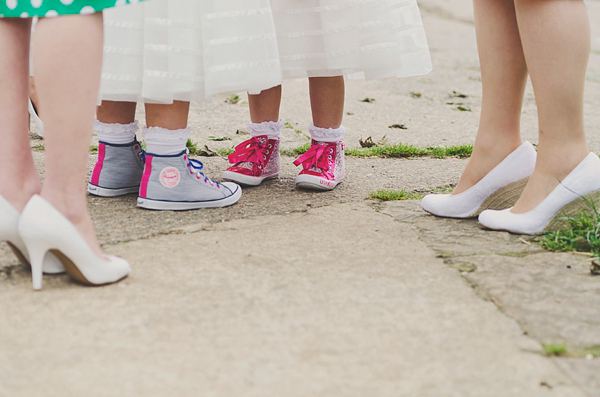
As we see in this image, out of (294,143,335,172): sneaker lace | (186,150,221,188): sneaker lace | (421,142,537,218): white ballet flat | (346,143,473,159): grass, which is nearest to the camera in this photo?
(421,142,537,218): white ballet flat

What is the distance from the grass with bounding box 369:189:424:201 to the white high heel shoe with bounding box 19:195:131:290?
0.92 metres

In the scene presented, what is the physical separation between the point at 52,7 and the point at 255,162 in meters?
1.01

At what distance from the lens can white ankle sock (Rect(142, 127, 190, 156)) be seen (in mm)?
1738

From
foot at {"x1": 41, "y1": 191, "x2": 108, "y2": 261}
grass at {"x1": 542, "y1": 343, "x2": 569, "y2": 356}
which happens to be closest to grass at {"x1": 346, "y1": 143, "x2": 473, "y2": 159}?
foot at {"x1": 41, "y1": 191, "x2": 108, "y2": 261}

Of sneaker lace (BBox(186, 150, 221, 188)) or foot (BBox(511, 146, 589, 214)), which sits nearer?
foot (BBox(511, 146, 589, 214))

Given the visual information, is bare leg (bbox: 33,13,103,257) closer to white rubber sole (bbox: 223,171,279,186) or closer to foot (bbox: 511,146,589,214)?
white rubber sole (bbox: 223,171,279,186)

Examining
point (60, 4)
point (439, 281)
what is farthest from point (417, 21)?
point (60, 4)

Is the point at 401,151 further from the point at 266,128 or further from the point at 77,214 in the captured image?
the point at 77,214

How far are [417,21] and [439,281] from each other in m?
0.99

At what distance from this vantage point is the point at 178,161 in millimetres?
1779

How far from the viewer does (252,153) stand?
210cm

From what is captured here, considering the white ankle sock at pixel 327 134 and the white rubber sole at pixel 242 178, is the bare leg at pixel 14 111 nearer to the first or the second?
the white rubber sole at pixel 242 178

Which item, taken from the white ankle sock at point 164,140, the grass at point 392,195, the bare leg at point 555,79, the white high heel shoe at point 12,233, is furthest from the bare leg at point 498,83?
the white high heel shoe at point 12,233

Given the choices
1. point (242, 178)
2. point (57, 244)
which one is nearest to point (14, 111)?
point (57, 244)
